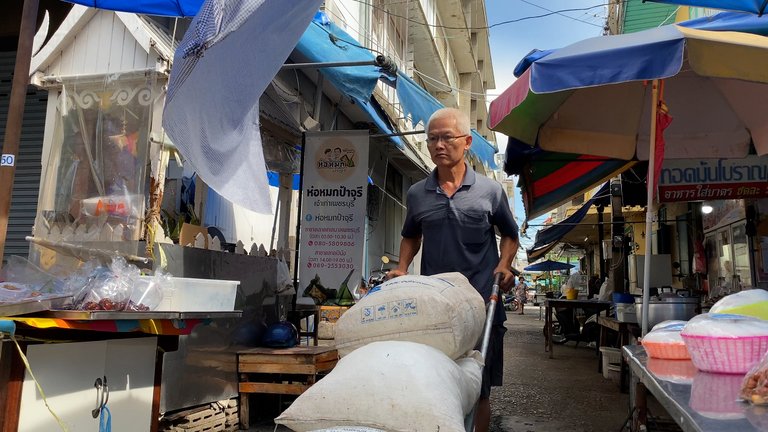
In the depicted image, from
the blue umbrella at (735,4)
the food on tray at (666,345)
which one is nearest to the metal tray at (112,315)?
the food on tray at (666,345)

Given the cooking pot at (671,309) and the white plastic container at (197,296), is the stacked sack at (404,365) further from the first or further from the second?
the cooking pot at (671,309)

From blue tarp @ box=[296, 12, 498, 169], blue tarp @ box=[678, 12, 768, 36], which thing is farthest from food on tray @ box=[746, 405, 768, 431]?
blue tarp @ box=[296, 12, 498, 169]

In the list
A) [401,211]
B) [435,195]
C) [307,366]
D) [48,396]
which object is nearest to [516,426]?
[307,366]

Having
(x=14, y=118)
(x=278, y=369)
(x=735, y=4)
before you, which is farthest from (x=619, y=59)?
(x=14, y=118)

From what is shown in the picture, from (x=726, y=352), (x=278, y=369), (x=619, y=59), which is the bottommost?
(x=278, y=369)

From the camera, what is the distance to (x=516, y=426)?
15.2 ft

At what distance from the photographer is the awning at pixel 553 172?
6.53m

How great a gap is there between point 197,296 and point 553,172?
5607 mm

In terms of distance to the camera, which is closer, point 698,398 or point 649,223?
point 698,398

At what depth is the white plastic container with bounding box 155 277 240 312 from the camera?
2.65 metres

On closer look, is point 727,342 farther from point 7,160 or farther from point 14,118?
point 14,118

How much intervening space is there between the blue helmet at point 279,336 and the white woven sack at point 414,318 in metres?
2.89

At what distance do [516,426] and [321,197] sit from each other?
3.55 meters

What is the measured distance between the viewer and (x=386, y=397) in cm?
150
